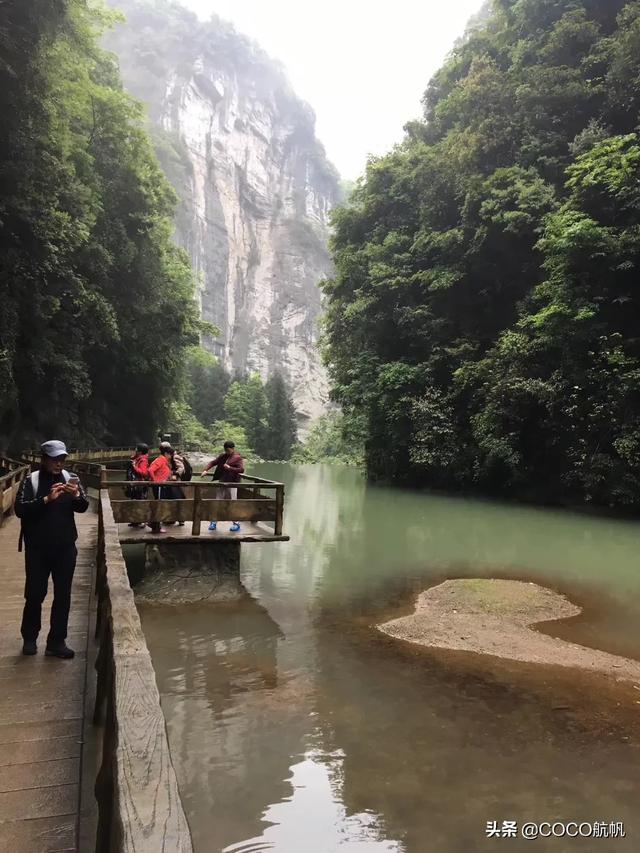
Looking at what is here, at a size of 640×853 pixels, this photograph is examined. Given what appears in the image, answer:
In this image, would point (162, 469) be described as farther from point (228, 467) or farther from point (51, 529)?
point (51, 529)

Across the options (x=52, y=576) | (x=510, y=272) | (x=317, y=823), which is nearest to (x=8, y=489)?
(x=52, y=576)

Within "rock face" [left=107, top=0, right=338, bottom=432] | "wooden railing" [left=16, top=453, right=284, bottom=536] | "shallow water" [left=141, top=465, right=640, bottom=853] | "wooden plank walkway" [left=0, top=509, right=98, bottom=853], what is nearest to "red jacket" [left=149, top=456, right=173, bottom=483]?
"wooden railing" [left=16, top=453, right=284, bottom=536]

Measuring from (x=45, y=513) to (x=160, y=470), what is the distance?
6056 mm

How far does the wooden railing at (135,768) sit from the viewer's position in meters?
1.46

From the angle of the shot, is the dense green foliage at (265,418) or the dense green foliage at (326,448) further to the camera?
the dense green foliage at (265,418)

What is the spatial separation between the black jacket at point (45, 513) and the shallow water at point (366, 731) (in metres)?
2.11

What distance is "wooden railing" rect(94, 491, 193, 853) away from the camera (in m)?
1.46

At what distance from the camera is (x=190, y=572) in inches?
368

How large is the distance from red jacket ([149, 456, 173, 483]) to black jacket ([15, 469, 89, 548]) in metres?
5.91

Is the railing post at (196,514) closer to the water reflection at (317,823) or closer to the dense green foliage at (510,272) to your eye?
the water reflection at (317,823)

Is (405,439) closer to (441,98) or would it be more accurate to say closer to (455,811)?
(441,98)

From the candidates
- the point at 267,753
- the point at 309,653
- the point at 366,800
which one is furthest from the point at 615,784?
the point at 309,653

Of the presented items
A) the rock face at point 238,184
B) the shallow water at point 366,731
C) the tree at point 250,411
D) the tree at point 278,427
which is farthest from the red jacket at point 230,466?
the rock face at point 238,184

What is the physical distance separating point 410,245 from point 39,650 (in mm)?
28000
